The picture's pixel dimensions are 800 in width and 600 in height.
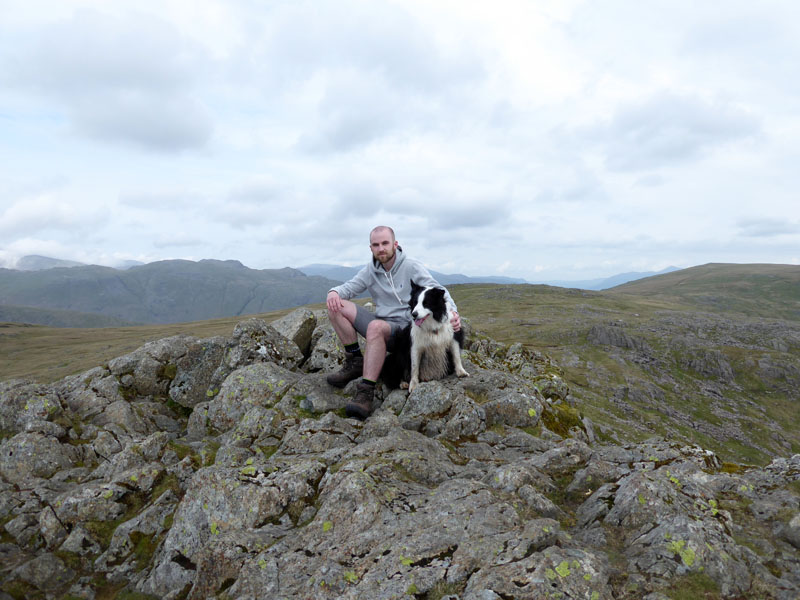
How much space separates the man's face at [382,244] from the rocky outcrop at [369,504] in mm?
3992

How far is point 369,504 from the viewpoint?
6.31m

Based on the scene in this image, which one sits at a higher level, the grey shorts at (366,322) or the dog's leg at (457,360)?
the grey shorts at (366,322)

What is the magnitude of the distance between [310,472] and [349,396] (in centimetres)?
506

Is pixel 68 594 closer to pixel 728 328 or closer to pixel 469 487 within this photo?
pixel 469 487

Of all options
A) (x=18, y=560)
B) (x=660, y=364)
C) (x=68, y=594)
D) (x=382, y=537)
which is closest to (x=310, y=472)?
(x=382, y=537)

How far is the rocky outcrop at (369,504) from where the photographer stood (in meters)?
4.97

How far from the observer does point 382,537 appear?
577cm

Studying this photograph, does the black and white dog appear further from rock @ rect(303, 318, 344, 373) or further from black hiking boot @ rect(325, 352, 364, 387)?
rock @ rect(303, 318, 344, 373)

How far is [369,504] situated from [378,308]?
682cm

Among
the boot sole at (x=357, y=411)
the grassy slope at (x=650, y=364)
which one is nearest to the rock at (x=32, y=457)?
the boot sole at (x=357, y=411)

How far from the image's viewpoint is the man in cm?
1112

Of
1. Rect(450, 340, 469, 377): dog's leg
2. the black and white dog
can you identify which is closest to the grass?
the black and white dog

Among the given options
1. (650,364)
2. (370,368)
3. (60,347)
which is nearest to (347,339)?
(370,368)

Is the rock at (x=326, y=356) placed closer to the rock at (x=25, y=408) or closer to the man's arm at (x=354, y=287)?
the man's arm at (x=354, y=287)
